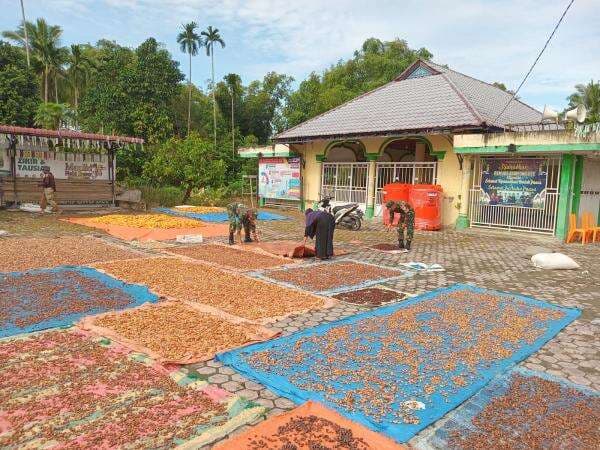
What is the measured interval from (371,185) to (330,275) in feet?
29.9

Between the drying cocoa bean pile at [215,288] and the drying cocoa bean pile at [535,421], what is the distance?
2.47 meters

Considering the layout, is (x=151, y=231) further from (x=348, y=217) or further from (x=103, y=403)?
(x=103, y=403)

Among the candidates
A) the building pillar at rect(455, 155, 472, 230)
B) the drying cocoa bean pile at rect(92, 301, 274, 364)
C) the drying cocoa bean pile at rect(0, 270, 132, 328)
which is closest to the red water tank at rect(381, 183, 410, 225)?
the building pillar at rect(455, 155, 472, 230)

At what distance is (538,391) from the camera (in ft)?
11.1

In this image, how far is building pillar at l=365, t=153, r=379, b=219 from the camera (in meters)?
15.7

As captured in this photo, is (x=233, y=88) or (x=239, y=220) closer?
(x=239, y=220)

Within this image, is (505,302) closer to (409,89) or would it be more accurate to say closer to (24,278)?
(24,278)

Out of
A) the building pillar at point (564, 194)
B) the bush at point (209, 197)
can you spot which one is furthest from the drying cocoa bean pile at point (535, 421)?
the bush at point (209, 197)

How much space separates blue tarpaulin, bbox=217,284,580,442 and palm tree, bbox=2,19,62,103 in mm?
30483

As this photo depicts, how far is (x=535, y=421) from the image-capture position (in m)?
2.96

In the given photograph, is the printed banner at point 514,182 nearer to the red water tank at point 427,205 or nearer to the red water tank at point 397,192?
the red water tank at point 427,205

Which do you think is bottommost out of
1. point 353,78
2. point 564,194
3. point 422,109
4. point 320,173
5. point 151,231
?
point 151,231

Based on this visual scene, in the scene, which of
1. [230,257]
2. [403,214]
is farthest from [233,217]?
[403,214]

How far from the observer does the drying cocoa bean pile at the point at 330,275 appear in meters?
6.56
